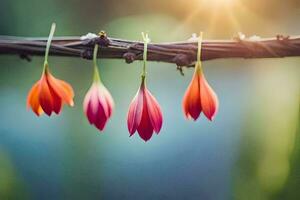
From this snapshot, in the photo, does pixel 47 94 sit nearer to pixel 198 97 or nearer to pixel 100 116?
pixel 100 116

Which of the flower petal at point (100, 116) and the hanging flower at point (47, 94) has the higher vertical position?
the hanging flower at point (47, 94)

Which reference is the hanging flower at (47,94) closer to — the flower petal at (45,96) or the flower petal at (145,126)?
the flower petal at (45,96)

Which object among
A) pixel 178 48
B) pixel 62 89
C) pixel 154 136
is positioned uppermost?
pixel 178 48

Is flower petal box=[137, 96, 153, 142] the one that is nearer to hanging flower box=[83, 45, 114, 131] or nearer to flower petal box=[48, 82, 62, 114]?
hanging flower box=[83, 45, 114, 131]

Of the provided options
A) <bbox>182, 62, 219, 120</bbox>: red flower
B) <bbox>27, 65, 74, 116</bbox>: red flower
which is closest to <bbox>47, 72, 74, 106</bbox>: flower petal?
<bbox>27, 65, 74, 116</bbox>: red flower

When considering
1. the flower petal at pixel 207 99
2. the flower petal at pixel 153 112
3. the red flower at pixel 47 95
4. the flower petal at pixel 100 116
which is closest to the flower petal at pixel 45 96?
the red flower at pixel 47 95

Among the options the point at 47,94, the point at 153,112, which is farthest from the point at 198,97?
the point at 47,94
